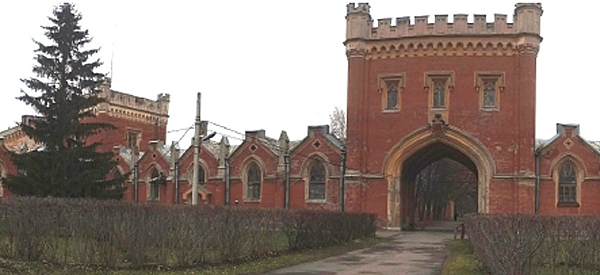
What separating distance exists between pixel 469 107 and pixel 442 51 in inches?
119

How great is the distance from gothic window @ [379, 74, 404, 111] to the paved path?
32.4 feet

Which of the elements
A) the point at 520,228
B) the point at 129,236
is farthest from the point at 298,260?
the point at 520,228

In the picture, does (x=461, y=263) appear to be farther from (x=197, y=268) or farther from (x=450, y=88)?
(x=450, y=88)

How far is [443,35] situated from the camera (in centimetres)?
3450

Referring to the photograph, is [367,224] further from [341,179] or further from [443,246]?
[341,179]

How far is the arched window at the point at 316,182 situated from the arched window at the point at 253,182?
324 centimetres

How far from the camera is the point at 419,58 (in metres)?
35.0

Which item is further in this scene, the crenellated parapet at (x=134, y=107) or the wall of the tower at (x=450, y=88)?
the crenellated parapet at (x=134, y=107)

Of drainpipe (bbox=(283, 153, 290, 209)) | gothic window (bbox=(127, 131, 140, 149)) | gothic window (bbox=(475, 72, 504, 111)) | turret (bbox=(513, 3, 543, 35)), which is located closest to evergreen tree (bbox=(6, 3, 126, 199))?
drainpipe (bbox=(283, 153, 290, 209))

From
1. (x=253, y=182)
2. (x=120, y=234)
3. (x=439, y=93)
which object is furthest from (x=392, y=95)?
(x=120, y=234)

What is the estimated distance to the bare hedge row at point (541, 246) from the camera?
428 inches

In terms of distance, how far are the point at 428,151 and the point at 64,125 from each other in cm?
1811

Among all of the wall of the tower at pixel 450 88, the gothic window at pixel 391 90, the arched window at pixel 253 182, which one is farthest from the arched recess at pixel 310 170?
the gothic window at pixel 391 90

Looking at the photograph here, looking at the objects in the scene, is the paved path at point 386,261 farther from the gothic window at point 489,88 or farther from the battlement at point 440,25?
the battlement at point 440,25
